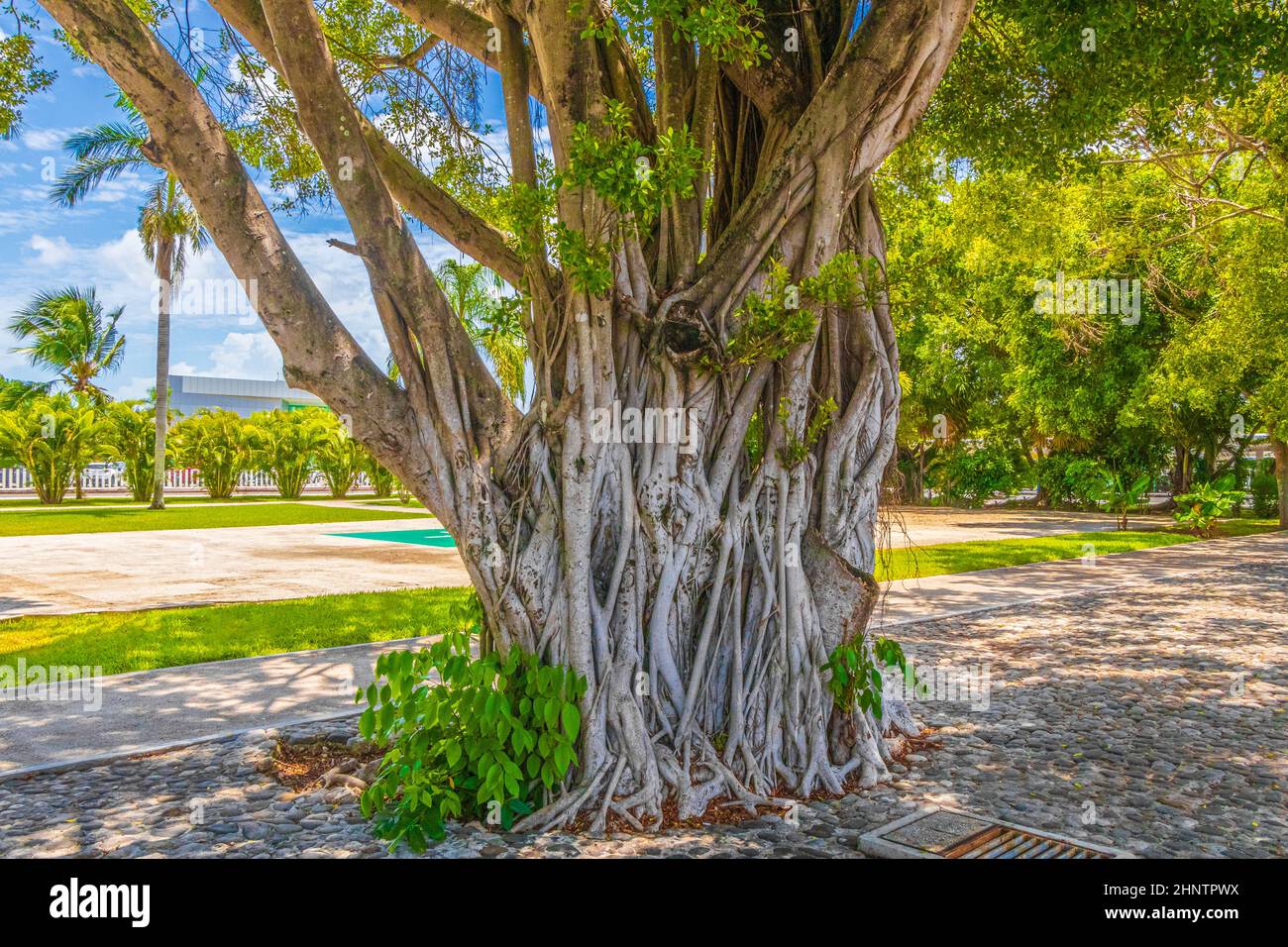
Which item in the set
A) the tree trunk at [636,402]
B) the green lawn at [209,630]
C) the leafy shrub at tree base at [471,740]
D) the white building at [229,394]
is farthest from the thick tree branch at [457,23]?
the white building at [229,394]

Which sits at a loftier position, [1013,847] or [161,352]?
[161,352]

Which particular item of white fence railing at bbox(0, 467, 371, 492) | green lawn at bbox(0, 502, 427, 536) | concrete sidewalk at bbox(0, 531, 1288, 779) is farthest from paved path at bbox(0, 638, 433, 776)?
white fence railing at bbox(0, 467, 371, 492)

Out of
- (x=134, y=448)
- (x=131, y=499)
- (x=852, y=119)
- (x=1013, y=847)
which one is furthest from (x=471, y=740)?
(x=131, y=499)

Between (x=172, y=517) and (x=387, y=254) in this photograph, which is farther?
(x=172, y=517)

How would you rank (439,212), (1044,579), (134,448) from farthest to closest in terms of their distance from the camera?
(134,448)
(1044,579)
(439,212)

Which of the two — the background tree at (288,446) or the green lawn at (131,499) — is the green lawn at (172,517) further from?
the background tree at (288,446)

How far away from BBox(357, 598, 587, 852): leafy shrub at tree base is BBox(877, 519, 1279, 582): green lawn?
26.7 ft

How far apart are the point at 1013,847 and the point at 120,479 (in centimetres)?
3543

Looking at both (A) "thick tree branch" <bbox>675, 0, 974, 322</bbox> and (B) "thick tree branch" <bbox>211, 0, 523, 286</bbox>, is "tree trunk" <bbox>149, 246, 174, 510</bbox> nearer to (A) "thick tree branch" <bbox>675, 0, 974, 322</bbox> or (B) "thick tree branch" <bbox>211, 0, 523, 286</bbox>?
(B) "thick tree branch" <bbox>211, 0, 523, 286</bbox>

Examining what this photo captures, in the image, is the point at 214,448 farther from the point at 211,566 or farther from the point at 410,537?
the point at 211,566

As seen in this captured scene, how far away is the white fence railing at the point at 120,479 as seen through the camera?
98.8 feet

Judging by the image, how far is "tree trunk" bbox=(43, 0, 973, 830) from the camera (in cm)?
412

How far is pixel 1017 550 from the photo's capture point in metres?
16.2

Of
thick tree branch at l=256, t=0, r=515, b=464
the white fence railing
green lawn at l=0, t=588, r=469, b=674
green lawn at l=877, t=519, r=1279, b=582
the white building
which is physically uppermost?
the white building
